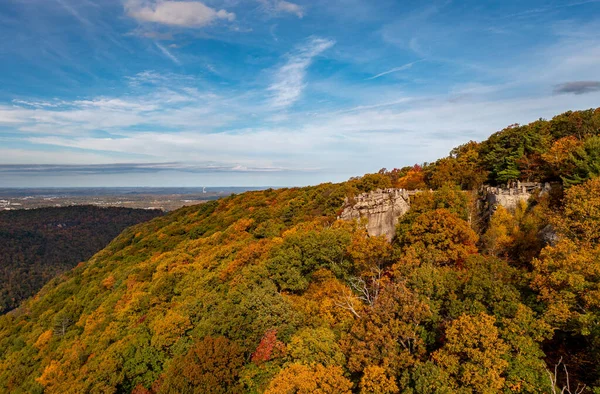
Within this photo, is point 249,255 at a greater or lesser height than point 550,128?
lesser

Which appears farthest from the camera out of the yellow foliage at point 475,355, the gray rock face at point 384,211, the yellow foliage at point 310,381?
the gray rock face at point 384,211

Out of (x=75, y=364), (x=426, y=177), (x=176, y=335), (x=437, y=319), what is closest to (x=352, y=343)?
(x=437, y=319)

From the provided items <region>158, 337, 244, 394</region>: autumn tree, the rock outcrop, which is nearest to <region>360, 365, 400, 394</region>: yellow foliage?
<region>158, 337, 244, 394</region>: autumn tree

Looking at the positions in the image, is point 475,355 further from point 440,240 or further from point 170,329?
point 170,329

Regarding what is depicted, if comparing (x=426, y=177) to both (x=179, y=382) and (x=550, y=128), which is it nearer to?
(x=550, y=128)

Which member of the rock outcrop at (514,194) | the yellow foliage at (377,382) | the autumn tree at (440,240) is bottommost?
the yellow foliage at (377,382)

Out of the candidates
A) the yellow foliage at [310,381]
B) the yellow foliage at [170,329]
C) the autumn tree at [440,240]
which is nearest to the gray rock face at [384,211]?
the autumn tree at [440,240]

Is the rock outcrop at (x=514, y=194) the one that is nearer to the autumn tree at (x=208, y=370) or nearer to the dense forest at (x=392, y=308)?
the dense forest at (x=392, y=308)

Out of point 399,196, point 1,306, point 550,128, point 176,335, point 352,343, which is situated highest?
point 550,128
